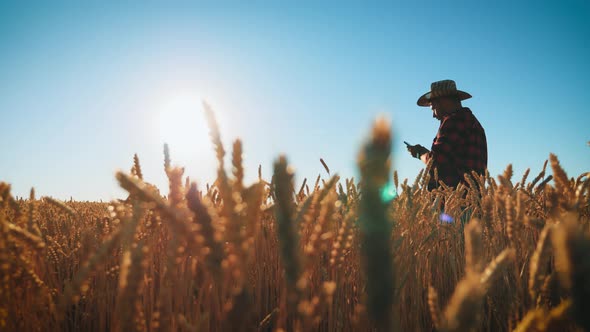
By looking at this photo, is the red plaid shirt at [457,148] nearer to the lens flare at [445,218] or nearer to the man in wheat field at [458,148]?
the man in wheat field at [458,148]

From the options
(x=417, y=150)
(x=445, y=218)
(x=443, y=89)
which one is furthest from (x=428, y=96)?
(x=445, y=218)

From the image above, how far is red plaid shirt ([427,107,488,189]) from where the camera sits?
12.6 ft

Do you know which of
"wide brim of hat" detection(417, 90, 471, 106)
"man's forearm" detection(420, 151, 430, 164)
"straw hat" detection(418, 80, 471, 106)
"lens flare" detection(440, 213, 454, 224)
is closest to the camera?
"lens flare" detection(440, 213, 454, 224)

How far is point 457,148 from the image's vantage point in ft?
12.6

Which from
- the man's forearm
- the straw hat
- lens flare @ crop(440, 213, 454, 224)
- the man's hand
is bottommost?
lens flare @ crop(440, 213, 454, 224)

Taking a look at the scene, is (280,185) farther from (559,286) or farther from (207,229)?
(559,286)

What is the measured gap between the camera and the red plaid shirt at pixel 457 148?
12.6 ft

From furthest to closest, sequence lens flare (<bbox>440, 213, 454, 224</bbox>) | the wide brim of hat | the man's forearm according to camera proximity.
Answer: the wide brim of hat → the man's forearm → lens flare (<bbox>440, 213, 454, 224</bbox>)

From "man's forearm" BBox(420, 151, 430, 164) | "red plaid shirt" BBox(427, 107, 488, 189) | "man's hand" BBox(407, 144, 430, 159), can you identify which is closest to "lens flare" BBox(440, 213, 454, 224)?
"man's forearm" BBox(420, 151, 430, 164)

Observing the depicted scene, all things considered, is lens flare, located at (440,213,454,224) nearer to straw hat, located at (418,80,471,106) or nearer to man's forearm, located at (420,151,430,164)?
Answer: man's forearm, located at (420,151,430,164)

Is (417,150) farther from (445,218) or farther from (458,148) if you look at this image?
(445,218)

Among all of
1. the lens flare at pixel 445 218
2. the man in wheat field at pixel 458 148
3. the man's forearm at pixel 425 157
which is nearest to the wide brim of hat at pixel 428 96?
the man in wheat field at pixel 458 148

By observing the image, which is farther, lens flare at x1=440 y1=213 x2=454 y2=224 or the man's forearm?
the man's forearm

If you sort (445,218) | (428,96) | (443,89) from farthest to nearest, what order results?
(428,96) → (443,89) → (445,218)
